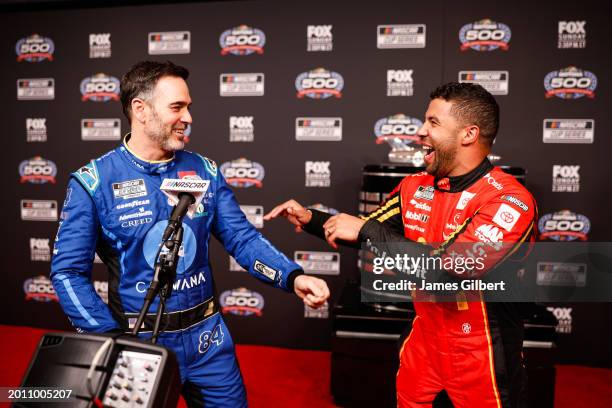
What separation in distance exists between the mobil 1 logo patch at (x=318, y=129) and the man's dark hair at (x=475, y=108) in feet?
6.12

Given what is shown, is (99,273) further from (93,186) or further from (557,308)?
(557,308)

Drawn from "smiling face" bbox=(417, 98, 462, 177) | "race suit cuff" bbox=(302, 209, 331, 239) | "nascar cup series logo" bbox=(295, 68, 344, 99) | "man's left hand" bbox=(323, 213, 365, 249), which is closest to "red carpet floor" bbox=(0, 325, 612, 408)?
"race suit cuff" bbox=(302, 209, 331, 239)

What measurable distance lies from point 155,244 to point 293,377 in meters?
2.02

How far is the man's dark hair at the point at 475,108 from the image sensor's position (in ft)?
5.53

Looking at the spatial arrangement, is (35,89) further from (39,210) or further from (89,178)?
(89,178)

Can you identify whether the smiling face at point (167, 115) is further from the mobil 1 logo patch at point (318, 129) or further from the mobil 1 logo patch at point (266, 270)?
the mobil 1 logo patch at point (318, 129)

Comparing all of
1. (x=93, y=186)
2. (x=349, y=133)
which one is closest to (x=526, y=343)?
(x=349, y=133)

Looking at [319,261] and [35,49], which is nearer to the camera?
[319,261]

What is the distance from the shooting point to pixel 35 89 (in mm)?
3986

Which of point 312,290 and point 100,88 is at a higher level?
point 100,88

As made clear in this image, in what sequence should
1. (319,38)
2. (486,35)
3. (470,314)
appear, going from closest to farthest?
(470,314), (486,35), (319,38)

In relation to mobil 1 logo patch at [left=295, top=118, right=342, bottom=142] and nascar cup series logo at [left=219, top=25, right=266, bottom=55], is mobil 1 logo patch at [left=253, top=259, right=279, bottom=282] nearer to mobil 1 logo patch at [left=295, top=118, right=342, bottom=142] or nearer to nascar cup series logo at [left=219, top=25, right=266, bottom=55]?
mobil 1 logo patch at [left=295, top=118, right=342, bottom=142]

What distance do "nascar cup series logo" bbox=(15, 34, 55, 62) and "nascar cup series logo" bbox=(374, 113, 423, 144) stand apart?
9.46 feet

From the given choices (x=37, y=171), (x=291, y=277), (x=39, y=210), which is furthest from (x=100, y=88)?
(x=291, y=277)
